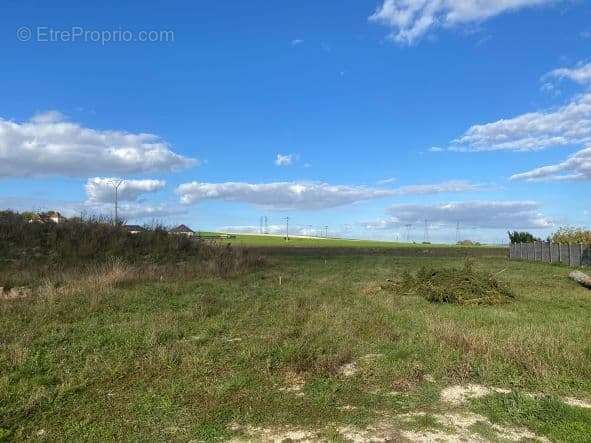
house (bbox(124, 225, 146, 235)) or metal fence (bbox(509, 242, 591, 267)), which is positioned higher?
house (bbox(124, 225, 146, 235))

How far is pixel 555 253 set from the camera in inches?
1532

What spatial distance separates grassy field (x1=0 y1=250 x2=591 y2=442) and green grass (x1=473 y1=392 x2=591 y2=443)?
0.07 feet

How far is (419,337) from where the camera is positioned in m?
9.62

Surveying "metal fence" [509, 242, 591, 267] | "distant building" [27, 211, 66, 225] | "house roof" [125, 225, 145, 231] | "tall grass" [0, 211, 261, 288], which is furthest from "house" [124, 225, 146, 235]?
"metal fence" [509, 242, 591, 267]

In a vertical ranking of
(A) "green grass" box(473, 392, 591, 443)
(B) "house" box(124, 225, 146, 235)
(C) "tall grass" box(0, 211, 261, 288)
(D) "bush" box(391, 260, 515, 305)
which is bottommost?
(A) "green grass" box(473, 392, 591, 443)

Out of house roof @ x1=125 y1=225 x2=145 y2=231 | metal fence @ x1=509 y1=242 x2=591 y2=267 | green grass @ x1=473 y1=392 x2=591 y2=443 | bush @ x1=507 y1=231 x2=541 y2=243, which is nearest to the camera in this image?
green grass @ x1=473 y1=392 x2=591 y2=443

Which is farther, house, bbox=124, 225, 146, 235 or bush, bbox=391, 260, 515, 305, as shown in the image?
house, bbox=124, 225, 146, 235

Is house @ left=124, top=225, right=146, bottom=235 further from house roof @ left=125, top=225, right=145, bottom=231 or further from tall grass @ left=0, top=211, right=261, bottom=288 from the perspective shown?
tall grass @ left=0, top=211, right=261, bottom=288

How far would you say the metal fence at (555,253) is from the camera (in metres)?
34.0

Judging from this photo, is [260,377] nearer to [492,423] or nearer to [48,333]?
[492,423]

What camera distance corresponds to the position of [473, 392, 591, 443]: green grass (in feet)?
17.5

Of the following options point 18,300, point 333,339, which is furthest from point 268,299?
point 18,300

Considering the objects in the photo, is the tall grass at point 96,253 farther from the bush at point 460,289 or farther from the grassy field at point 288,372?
the bush at point 460,289

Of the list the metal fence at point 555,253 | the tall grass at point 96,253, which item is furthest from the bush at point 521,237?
the tall grass at point 96,253
